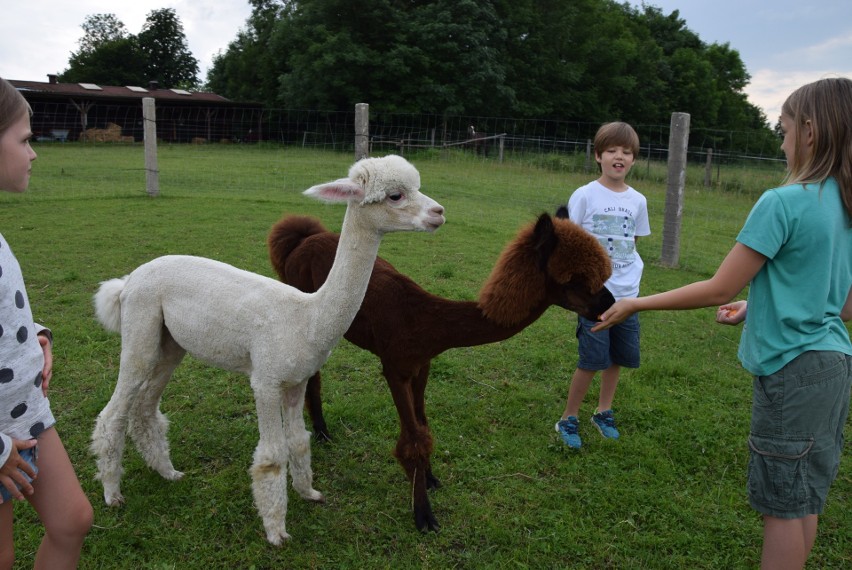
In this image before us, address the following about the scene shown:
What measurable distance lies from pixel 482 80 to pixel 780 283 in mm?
33933

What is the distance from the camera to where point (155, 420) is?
3.21 metres

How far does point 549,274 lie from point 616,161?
1.25 meters

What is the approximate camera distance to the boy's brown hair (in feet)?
11.6

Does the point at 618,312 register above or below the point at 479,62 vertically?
below

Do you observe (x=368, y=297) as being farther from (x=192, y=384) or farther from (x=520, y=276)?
(x=192, y=384)

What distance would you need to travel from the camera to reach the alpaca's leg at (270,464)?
8.84 ft

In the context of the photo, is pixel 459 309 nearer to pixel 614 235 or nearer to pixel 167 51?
pixel 614 235

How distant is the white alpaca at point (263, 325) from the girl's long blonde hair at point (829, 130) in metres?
1.32

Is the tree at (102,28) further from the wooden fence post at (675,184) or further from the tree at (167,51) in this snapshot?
the wooden fence post at (675,184)

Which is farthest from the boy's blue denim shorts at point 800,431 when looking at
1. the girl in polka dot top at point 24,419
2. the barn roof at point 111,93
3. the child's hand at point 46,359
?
the barn roof at point 111,93

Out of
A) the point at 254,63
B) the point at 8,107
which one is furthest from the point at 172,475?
the point at 254,63

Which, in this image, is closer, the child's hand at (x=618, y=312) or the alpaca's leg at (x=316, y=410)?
the child's hand at (x=618, y=312)

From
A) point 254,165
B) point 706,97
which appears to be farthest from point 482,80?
point 706,97

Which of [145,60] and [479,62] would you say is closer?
[479,62]
